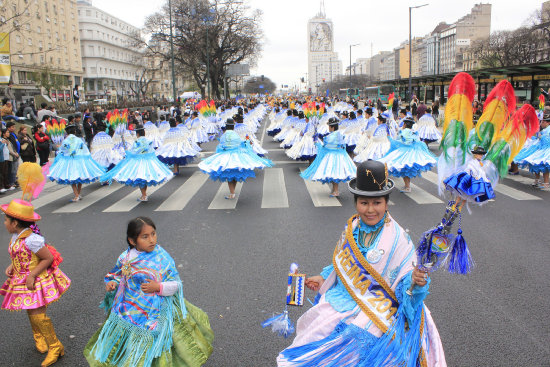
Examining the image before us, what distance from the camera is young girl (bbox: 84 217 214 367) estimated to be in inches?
120

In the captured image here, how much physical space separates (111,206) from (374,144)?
7469 millimetres

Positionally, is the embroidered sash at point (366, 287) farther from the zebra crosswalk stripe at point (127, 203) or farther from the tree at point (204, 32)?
the tree at point (204, 32)

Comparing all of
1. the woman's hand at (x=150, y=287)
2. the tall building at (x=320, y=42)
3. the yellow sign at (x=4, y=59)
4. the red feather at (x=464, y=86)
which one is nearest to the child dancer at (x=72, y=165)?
the yellow sign at (x=4, y=59)

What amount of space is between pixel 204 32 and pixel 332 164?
39.8m

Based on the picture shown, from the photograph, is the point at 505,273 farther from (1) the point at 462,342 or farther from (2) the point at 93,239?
(2) the point at 93,239

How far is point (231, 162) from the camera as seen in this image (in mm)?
9578

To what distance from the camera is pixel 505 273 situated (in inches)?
216

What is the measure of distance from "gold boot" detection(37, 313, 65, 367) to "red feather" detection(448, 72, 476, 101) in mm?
3659

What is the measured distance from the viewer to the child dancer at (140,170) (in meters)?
9.51

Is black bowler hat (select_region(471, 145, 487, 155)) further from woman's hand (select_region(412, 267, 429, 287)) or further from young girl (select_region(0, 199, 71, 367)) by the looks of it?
young girl (select_region(0, 199, 71, 367))

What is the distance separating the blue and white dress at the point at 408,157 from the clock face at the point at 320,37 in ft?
630

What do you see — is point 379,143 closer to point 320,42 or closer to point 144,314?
point 144,314

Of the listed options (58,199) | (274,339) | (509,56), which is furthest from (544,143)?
(509,56)

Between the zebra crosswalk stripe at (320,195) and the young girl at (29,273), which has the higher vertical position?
the young girl at (29,273)
